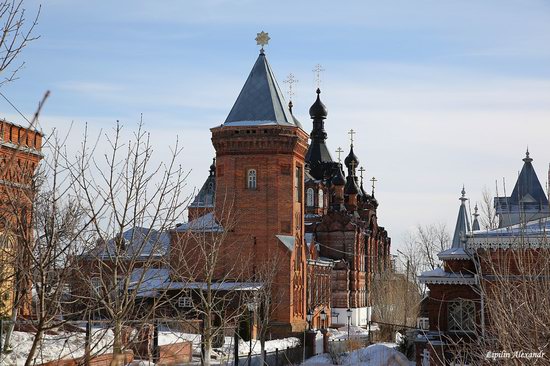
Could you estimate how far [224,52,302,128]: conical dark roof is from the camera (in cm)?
3812

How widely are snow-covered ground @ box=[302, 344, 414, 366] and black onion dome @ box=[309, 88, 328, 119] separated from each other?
35.1m

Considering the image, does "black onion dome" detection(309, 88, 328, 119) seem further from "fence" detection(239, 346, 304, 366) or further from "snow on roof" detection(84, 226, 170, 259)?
"snow on roof" detection(84, 226, 170, 259)

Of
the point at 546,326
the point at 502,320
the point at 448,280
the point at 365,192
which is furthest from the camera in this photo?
the point at 365,192

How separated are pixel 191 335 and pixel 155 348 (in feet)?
21.7

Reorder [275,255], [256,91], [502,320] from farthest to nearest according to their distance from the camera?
[256,91] < [275,255] < [502,320]

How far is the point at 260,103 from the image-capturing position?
3866cm

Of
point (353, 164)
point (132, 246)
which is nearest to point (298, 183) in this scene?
point (353, 164)

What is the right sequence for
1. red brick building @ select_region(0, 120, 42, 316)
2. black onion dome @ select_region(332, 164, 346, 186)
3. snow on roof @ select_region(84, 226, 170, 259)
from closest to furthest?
red brick building @ select_region(0, 120, 42, 316) < snow on roof @ select_region(84, 226, 170, 259) < black onion dome @ select_region(332, 164, 346, 186)

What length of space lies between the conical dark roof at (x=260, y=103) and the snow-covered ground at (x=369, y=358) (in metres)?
11.5

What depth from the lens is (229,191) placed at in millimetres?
38031

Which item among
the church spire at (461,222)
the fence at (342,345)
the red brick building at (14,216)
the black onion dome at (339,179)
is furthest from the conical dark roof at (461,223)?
the red brick building at (14,216)

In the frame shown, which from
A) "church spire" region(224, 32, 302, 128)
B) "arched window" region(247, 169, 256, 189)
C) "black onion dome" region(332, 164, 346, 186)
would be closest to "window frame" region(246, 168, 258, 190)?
"arched window" region(247, 169, 256, 189)

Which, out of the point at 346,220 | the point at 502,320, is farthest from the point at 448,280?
the point at 346,220

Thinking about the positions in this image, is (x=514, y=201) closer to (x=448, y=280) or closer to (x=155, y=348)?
(x=448, y=280)
